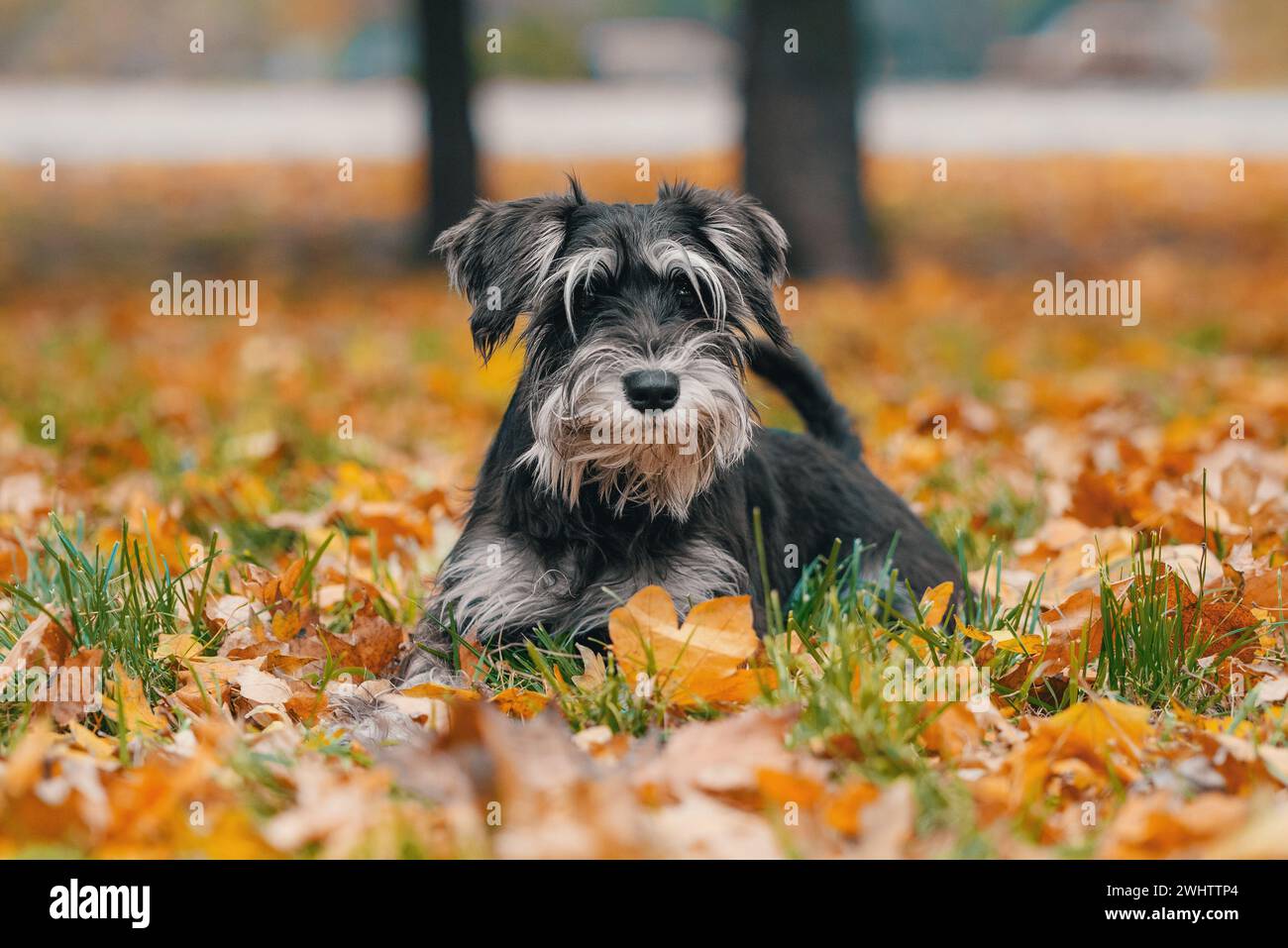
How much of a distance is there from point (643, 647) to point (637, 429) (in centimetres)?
61

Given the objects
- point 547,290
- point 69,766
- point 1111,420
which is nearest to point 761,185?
point 1111,420

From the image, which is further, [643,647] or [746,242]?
[746,242]

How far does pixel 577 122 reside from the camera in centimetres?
3306

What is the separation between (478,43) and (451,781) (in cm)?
2640

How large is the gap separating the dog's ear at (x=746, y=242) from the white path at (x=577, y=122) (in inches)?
797

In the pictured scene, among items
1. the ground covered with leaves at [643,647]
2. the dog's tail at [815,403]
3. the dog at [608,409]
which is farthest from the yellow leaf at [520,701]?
the dog's tail at [815,403]

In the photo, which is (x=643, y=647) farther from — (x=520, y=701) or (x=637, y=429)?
(x=637, y=429)

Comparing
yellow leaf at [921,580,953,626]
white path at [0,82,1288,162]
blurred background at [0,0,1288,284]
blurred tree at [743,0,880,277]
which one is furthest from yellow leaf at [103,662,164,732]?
white path at [0,82,1288,162]

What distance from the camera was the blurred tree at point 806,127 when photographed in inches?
545

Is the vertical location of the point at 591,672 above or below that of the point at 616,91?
below

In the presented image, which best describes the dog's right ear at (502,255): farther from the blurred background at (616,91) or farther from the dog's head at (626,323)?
the blurred background at (616,91)

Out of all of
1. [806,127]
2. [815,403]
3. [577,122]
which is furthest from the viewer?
[577,122]

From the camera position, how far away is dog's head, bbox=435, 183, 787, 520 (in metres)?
3.58

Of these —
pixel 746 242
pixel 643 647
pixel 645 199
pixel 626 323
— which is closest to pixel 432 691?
pixel 643 647
